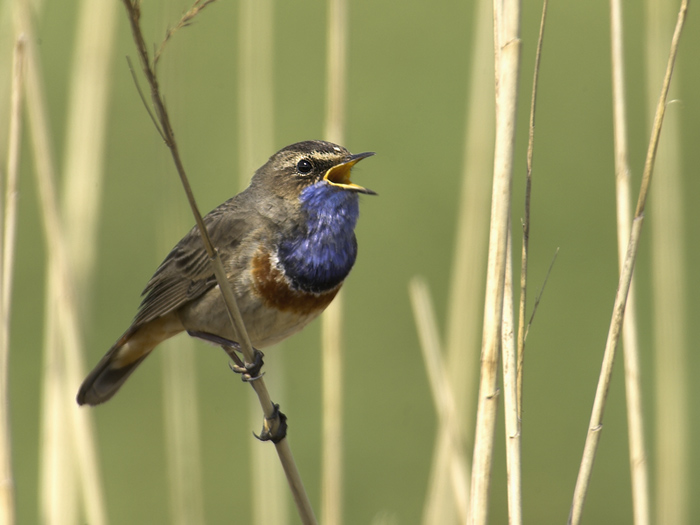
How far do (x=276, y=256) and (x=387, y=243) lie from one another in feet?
11.9

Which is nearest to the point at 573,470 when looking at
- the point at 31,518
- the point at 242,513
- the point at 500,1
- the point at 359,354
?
the point at 359,354

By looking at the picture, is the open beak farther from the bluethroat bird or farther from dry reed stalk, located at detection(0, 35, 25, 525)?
dry reed stalk, located at detection(0, 35, 25, 525)

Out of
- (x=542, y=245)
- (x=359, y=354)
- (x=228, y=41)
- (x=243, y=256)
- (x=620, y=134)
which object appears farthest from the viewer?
(x=228, y=41)

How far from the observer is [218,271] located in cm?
177

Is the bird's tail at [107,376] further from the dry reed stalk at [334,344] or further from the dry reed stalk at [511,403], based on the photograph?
the dry reed stalk at [511,403]

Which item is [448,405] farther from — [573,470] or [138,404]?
[138,404]

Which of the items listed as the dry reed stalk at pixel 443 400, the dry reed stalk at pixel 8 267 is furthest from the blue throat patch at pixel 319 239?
the dry reed stalk at pixel 8 267

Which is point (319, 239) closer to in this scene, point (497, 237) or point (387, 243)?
point (497, 237)

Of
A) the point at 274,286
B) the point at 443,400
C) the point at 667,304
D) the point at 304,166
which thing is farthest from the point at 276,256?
the point at 667,304

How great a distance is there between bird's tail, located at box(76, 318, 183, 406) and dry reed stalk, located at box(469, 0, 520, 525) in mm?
1260

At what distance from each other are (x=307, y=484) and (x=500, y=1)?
343cm

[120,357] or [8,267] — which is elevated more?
[8,267]

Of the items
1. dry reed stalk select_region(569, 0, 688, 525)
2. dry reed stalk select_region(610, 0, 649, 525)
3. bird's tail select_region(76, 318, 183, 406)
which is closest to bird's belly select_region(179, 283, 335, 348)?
bird's tail select_region(76, 318, 183, 406)

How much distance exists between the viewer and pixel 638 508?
2.21 m
